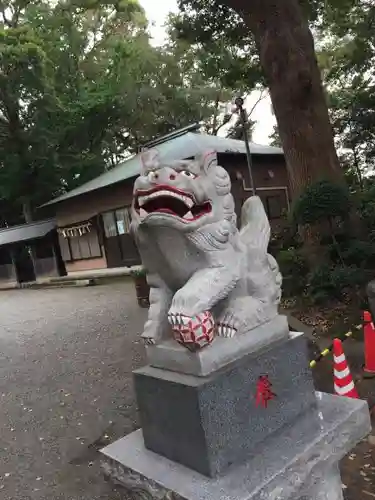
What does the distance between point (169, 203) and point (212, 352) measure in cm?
68

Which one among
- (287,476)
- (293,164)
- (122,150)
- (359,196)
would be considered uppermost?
(122,150)

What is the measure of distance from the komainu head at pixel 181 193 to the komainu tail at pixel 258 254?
0.89 ft

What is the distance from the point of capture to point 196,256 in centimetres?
196

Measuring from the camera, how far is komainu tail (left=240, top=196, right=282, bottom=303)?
216 cm

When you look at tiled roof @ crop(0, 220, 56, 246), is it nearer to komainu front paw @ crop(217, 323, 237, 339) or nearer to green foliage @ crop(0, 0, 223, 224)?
green foliage @ crop(0, 0, 223, 224)

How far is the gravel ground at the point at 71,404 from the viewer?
3.34 m

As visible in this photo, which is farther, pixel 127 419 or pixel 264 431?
pixel 127 419

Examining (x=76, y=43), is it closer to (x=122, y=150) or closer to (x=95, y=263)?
(x=122, y=150)

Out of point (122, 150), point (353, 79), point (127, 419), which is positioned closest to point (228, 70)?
point (353, 79)

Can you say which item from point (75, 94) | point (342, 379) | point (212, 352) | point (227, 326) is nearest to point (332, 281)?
point (342, 379)

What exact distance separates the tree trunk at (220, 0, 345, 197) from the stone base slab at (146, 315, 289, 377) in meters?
5.26

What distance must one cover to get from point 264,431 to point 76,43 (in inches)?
895

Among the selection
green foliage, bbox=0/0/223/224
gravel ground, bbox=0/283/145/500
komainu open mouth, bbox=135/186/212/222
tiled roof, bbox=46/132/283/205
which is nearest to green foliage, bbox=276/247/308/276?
gravel ground, bbox=0/283/145/500

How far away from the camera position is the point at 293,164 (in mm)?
7211
